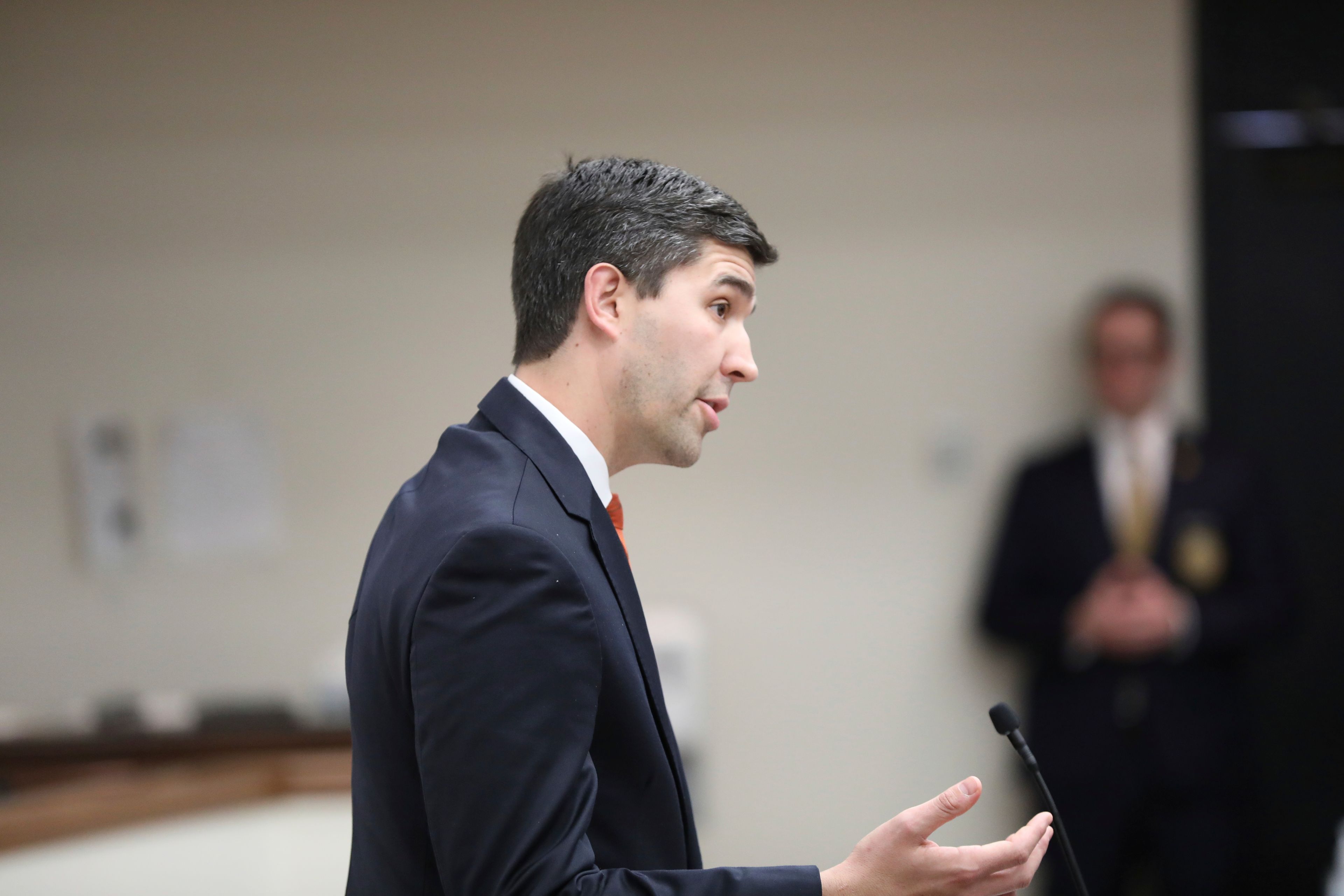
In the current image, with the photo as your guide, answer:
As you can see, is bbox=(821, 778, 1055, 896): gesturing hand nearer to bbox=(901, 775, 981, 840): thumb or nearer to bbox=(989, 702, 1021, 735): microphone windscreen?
bbox=(901, 775, 981, 840): thumb

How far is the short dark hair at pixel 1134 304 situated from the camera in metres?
3.19

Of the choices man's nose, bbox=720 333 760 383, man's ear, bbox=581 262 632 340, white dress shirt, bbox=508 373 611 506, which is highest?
man's ear, bbox=581 262 632 340

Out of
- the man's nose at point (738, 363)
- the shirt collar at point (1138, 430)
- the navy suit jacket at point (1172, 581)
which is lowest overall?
the navy suit jacket at point (1172, 581)

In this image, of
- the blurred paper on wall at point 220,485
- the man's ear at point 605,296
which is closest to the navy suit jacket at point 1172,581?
the blurred paper on wall at point 220,485

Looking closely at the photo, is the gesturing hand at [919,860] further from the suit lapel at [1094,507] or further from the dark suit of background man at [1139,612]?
the suit lapel at [1094,507]

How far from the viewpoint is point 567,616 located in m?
1.01

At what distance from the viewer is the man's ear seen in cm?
121

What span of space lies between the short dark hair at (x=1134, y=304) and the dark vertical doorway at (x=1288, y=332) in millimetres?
183

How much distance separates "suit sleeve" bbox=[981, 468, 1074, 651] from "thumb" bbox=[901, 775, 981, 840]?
A: 7.28ft

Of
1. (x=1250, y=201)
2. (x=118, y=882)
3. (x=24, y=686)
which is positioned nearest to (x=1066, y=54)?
(x=1250, y=201)

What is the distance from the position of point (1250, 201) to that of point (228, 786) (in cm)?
287

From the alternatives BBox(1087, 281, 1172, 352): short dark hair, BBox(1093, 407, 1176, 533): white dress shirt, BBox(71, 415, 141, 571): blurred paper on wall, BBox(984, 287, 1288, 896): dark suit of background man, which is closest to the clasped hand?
BBox(984, 287, 1288, 896): dark suit of background man

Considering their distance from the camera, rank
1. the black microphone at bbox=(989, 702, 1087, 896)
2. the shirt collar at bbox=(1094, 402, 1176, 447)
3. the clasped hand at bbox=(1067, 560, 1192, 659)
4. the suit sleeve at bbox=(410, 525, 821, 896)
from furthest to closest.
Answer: the shirt collar at bbox=(1094, 402, 1176, 447) → the clasped hand at bbox=(1067, 560, 1192, 659) → the black microphone at bbox=(989, 702, 1087, 896) → the suit sleeve at bbox=(410, 525, 821, 896)

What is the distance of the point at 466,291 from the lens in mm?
3354
